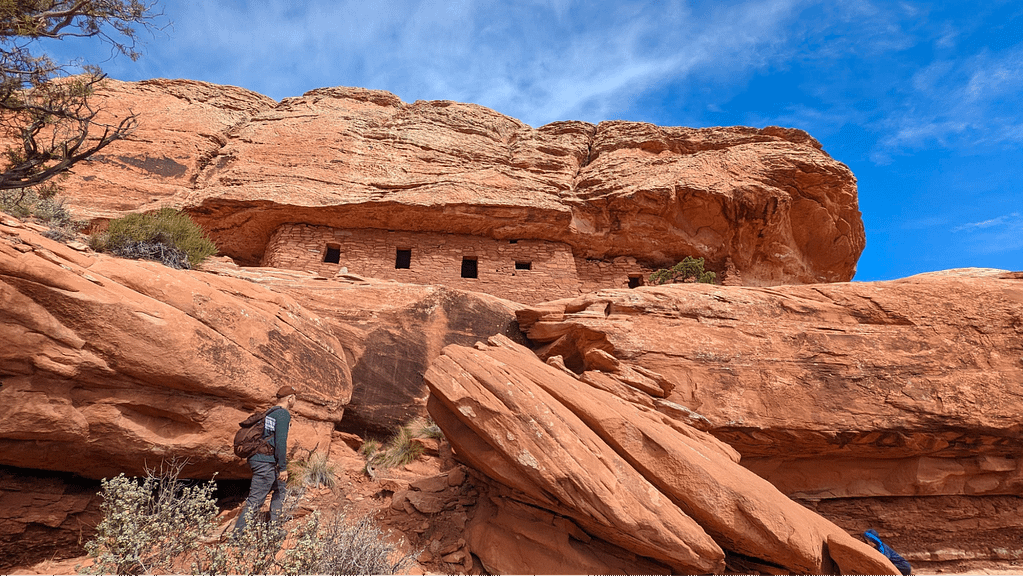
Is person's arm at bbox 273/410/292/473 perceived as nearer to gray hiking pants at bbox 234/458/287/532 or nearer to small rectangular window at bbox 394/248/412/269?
gray hiking pants at bbox 234/458/287/532

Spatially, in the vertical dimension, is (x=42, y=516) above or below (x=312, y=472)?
below

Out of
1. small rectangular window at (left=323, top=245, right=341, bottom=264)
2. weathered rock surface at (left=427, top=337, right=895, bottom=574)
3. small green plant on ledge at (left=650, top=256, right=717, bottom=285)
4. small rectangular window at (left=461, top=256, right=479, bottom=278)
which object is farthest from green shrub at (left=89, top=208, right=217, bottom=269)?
small green plant on ledge at (left=650, top=256, right=717, bottom=285)

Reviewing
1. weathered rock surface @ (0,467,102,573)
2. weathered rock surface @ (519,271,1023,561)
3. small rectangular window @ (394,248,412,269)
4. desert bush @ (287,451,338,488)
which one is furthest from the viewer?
small rectangular window @ (394,248,412,269)

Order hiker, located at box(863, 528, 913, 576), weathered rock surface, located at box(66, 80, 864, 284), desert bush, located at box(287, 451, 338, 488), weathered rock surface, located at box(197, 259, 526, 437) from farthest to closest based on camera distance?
weathered rock surface, located at box(66, 80, 864, 284), weathered rock surface, located at box(197, 259, 526, 437), hiker, located at box(863, 528, 913, 576), desert bush, located at box(287, 451, 338, 488)

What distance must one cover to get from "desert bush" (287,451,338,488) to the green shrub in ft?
13.3

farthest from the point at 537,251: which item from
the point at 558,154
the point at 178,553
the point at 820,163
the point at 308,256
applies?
the point at 178,553

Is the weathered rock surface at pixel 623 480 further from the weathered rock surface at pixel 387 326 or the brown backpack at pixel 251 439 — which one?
the weathered rock surface at pixel 387 326

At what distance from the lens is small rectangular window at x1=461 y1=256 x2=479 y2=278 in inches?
491

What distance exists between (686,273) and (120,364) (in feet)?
37.7

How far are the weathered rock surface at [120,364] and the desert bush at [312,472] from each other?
196 millimetres

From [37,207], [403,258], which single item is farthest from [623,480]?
[37,207]

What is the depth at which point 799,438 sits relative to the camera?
5.53 m

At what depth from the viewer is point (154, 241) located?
713 cm

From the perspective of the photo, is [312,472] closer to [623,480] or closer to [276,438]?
[276,438]
